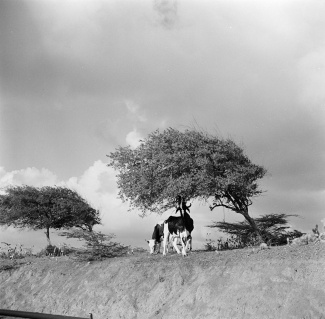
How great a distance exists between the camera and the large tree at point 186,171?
2716 centimetres

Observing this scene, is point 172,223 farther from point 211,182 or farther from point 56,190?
point 56,190

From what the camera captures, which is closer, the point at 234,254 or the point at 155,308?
the point at 155,308

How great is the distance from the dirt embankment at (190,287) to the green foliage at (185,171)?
514 cm

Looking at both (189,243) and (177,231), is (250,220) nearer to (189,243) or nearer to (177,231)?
(189,243)

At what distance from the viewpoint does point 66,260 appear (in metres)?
28.5

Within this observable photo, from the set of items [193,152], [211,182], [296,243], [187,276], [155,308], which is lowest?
[155,308]

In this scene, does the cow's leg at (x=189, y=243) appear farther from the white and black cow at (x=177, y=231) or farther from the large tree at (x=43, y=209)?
the large tree at (x=43, y=209)

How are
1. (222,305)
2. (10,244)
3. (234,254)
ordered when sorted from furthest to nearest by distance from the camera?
(10,244) < (234,254) < (222,305)

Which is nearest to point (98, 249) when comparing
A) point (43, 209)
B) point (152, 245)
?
point (152, 245)

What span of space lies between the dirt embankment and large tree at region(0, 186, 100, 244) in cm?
1853

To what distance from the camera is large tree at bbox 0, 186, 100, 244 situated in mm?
45000

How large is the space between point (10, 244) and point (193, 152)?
19152 millimetres

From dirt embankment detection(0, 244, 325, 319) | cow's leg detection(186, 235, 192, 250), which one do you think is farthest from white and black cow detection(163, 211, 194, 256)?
dirt embankment detection(0, 244, 325, 319)

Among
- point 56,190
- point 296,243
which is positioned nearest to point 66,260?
point 296,243
